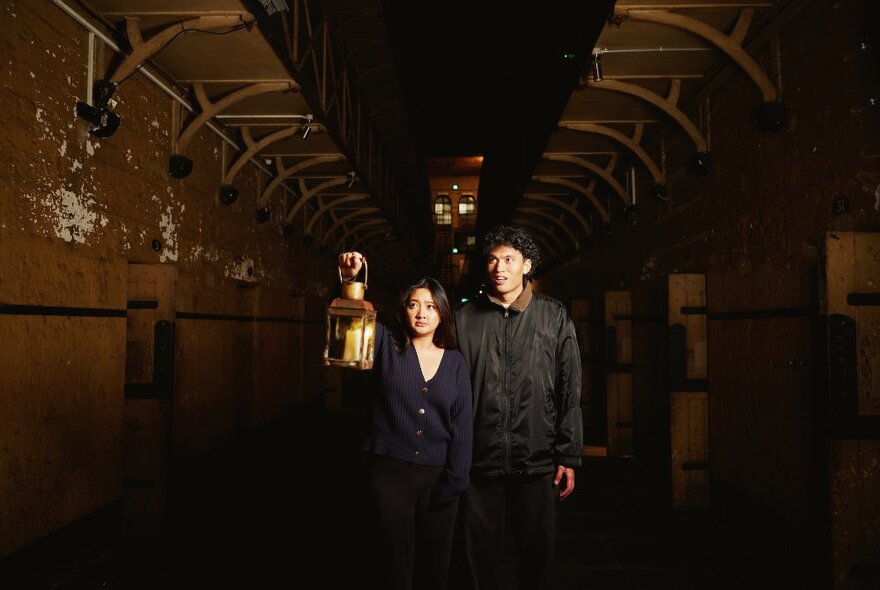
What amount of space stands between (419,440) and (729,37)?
3625 mm

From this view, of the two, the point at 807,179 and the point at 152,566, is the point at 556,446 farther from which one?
the point at 152,566

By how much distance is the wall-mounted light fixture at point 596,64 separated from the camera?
13.8 ft

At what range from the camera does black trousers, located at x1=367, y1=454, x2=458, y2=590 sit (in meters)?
2.30

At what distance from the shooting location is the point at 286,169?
24.3ft

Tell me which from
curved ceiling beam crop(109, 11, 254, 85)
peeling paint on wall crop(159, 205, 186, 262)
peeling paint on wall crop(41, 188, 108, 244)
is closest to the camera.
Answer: peeling paint on wall crop(41, 188, 108, 244)

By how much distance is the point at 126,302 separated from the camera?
14.1 feet

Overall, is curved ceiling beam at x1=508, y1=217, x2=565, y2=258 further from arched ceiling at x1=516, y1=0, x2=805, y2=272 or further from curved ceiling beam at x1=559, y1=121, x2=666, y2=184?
curved ceiling beam at x1=559, y1=121, x2=666, y2=184

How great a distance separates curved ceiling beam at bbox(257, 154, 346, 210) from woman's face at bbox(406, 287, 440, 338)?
15.5ft

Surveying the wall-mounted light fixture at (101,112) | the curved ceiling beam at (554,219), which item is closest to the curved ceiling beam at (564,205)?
the curved ceiling beam at (554,219)

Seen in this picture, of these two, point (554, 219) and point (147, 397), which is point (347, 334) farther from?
point (554, 219)

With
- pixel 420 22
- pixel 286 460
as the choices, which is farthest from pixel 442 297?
pixel 420 22

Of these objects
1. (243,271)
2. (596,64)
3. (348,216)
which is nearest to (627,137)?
(596,64)

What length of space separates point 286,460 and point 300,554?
2.78 metres

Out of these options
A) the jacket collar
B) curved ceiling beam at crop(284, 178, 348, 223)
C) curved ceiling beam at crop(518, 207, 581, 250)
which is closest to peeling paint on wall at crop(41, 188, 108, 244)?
the jacket collar
